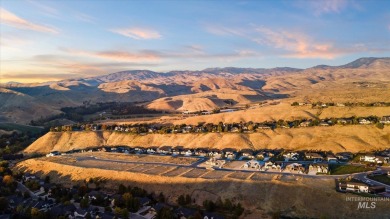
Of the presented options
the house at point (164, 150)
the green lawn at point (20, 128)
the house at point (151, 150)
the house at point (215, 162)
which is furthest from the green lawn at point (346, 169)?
the green lawn at point (20, 128)

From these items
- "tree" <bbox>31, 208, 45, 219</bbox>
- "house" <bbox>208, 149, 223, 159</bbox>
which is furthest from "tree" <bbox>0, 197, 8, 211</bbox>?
"house" <bbox>208, 149, 223, 159</bbox>

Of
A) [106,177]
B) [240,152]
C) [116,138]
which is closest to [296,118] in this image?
[240,152]

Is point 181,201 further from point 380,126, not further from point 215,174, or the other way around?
point 380,126

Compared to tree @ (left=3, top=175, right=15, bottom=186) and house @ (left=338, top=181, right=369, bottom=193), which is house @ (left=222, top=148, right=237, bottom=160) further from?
tree @ (left=3, top=175, right=15, bottom=186)

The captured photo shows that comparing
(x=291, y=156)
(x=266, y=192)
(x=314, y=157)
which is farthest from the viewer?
(x=291, y=156)

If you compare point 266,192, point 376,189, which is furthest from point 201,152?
point 376,189

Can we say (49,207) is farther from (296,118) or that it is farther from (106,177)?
(296,118)
